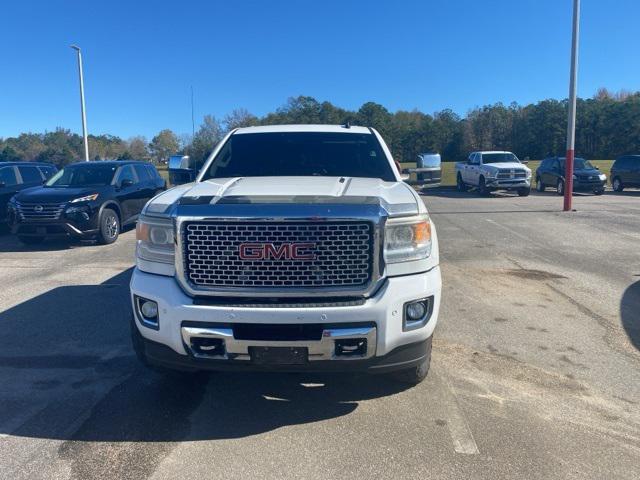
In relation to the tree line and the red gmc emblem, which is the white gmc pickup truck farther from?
the tree line

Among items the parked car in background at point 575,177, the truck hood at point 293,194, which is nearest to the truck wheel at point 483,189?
the parked car in background at point 575,177

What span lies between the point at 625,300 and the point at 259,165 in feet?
16.2

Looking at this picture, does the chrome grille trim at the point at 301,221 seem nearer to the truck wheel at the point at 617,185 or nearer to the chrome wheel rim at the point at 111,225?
the chrome wheel rim at the point at 111,225

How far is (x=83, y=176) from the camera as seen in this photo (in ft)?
38.7

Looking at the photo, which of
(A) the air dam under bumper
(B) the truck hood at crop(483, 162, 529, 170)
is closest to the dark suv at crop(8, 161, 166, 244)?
(A) the air dam under bumper

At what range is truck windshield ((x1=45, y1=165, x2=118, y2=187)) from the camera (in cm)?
1161

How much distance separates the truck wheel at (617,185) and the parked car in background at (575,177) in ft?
3.29

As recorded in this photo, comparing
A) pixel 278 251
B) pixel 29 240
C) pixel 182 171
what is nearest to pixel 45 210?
pixel 29 240

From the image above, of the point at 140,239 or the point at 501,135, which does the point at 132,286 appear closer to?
the point at 140,239

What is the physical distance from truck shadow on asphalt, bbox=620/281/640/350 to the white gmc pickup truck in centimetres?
310

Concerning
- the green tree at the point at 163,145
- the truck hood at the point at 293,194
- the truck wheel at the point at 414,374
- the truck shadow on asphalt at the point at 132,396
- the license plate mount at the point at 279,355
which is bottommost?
the truck shadow on asphalt at the point at 132,396

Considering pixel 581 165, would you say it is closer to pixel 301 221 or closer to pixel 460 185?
pixel 460 185

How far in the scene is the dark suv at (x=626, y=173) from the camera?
25.1 metres

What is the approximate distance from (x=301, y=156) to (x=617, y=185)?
84.2 ft
